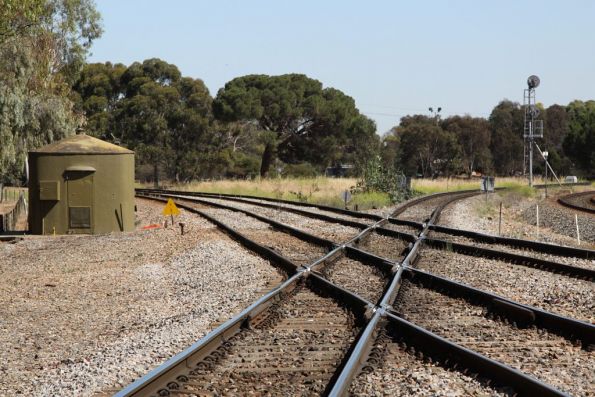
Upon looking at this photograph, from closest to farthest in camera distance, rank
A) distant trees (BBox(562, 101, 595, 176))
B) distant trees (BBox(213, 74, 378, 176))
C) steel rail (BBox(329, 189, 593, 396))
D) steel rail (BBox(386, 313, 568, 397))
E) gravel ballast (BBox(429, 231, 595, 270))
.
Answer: steel rail (BBox(386, 313, 568, 397))
steel rail (BBox(329, 189, 593, 396))
gravel ballast (BBox(429, 231, 595, 270))
distant trees (BBox(213, 74, 378, 176))
distant trees (BBox(562, 101, 595, 176))

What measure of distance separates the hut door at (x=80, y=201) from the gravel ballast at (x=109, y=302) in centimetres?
218

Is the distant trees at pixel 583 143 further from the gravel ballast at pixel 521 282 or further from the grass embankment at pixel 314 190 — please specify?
the gravel ballast at pixel 521 282

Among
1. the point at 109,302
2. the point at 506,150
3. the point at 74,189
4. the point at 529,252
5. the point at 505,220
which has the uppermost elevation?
the point at 506,150

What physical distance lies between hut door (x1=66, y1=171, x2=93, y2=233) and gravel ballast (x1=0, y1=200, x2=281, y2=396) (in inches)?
86.0

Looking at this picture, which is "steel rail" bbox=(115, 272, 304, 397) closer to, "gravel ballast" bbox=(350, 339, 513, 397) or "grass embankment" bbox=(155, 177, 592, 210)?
"gravel ballast" bbox=(350, 339, 513, 397)

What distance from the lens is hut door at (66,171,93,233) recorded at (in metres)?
22.2

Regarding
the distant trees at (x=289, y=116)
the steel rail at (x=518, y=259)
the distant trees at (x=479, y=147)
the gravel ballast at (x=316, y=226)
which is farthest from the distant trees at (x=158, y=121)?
the steel rail at (x=518, y=259)

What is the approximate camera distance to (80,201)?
2228cm

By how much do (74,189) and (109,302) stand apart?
38.1ft

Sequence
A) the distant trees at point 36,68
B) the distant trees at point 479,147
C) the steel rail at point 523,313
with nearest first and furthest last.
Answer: the steel rail at point 523,313
the distant trees at point 36,68
the distant trees at point 479,147

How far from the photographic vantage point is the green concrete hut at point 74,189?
22094 mm

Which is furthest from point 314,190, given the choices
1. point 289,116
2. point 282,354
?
point 282,354

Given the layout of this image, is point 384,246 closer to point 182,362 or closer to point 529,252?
point 529,252

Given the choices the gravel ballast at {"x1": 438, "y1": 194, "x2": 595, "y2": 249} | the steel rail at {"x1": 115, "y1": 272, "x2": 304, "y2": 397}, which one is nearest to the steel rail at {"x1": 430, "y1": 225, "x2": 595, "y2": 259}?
the gravel ballast at {"x1": 438, "y1": 194, "x2": 595, "y2": 249}
